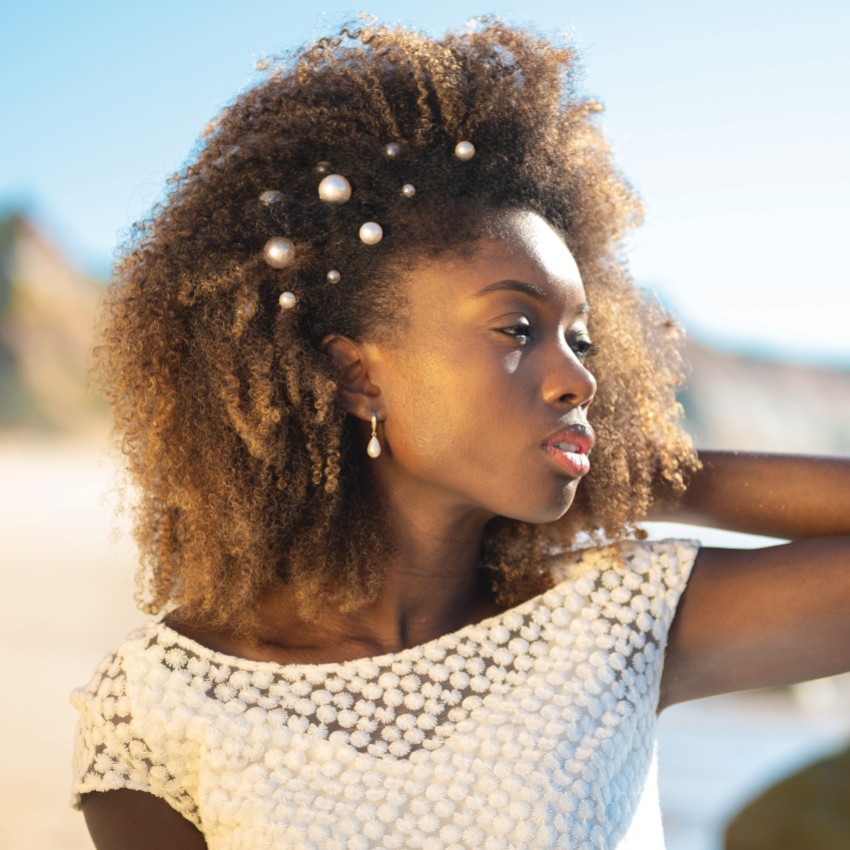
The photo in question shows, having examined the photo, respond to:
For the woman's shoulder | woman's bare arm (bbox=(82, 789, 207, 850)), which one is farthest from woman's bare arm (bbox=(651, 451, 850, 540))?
woman's bare arm (bbox=(82, 789, 207, 850))

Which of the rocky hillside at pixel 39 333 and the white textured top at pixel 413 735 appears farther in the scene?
the rocky hillside at pixel 39 333

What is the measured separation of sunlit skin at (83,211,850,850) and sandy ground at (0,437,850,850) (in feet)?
1.75

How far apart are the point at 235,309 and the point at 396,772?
2.66ft

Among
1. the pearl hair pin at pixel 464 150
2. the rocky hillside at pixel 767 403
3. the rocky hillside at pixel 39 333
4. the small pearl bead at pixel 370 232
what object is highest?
the rocky hillside at pixel 767 403

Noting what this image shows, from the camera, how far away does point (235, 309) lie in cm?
203

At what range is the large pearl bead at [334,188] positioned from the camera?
2.00 meters

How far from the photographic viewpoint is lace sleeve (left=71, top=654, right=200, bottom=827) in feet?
6.20

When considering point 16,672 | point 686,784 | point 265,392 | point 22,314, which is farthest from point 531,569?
point 22,314

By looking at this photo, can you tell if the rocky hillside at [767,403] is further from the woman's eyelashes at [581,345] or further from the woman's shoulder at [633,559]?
the woman's eyelashes at [581,345]

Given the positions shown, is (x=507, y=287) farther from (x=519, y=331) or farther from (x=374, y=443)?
(x=374, y=443)

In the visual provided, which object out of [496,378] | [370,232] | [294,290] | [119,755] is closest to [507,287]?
[496,378]

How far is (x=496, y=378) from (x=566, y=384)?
4.4 inches

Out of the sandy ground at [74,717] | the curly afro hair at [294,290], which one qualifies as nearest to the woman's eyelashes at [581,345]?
the curly afro hair at [294,290]

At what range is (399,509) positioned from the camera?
2.13m
